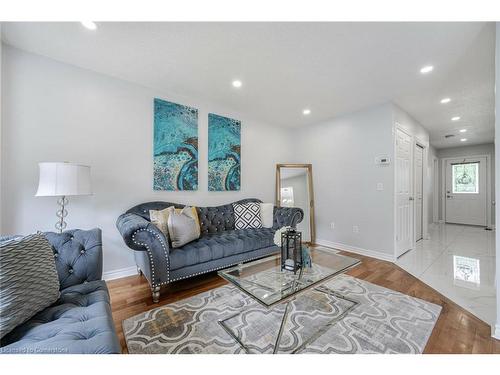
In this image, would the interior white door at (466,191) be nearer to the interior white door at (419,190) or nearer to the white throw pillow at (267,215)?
the interior white door at (419,190)

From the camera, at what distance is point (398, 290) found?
2.14 m

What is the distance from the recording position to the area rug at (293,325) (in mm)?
1347

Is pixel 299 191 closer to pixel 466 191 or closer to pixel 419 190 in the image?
pixel 419 190

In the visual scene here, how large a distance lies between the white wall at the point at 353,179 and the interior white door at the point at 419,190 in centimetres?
144

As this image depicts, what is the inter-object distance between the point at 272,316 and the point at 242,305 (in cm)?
30

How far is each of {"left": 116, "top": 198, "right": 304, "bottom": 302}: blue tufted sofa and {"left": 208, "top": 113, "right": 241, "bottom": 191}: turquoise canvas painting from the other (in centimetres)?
43

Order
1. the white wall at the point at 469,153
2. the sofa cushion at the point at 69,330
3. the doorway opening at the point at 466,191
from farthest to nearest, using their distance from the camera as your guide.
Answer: the doorway opening at the point at 466,191 < the white wall at the point at 469,153 < the sofa cushion at the point at 69,330

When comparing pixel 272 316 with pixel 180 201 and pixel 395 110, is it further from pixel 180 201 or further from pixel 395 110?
pixel 395 110

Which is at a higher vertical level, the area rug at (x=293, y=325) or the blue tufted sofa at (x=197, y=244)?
the blue tufted sofa at (x=197, y=244)

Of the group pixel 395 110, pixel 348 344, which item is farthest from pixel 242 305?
pixel 395 110

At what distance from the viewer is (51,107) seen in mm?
2105

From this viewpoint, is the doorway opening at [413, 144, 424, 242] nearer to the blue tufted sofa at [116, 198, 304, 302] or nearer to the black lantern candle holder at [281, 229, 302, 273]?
the blue tufted sofa at [116, 198, 304, 302]

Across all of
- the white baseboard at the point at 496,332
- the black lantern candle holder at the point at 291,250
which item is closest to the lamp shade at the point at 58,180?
the black lantern candle holder at the point at 291,250

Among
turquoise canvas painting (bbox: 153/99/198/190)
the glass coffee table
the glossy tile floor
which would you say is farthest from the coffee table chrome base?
turquoise canvas painting (bbox: 153/99/198/190)
